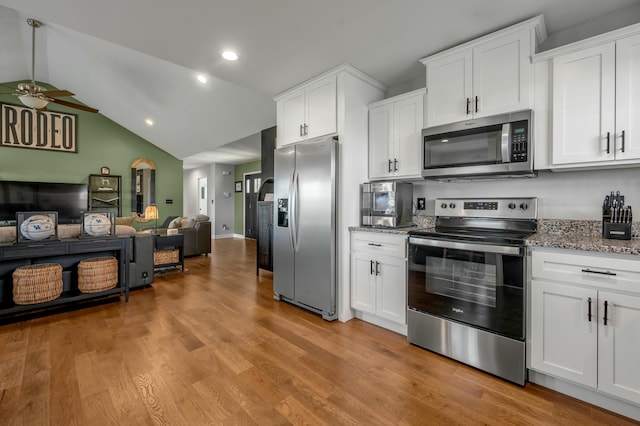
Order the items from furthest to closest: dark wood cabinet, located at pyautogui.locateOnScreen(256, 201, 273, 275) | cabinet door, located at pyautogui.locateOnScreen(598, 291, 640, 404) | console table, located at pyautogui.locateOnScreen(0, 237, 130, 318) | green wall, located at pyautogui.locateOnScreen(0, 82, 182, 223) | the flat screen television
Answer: green wall, located at pyautogui.locateOnScreen(0, 82, 182, 223) < the flat screen television < dark wood cabinet, located at pyautogui.locateOnScreen(256, 201, 273, 275) < console table, located at pyautogui.locateOnScreen(0, 237, 130, 318) < cabinet door, located at pyautogui.locateOnScreen(598, 291, 640, 404)

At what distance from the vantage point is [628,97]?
1.80 m

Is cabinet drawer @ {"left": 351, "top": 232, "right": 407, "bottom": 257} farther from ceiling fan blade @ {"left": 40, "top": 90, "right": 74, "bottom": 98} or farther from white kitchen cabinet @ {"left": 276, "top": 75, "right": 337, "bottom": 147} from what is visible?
ceiling fan blade @ {"left": 40, "top": 90, "right": 74, "bottom": 98}

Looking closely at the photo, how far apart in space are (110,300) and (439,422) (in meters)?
3.82

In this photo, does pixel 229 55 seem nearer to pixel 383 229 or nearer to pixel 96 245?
pixel 383 229

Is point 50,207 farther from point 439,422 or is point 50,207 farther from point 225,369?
point 439,422

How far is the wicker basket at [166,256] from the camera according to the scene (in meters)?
4.93

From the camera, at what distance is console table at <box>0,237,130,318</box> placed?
9.49 ft

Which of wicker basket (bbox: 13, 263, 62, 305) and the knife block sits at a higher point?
the knife block

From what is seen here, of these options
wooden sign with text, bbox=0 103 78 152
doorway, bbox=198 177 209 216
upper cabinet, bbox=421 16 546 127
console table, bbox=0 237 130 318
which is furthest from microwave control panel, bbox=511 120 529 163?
doorway, bbox=198 177 209 216

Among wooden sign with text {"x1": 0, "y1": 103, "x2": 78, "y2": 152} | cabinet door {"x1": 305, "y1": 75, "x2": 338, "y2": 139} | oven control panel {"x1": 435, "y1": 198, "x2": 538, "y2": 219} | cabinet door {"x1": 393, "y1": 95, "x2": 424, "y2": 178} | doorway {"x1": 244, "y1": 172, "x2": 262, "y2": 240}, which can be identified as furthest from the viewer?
doorway {"x1": 244, "y1": 172, "x2": 262, "y2": 240}

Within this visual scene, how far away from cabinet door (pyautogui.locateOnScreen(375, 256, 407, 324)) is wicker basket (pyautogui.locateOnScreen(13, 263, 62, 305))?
3394 millimetres

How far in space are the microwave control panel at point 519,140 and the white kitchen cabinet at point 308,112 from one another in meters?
1.56

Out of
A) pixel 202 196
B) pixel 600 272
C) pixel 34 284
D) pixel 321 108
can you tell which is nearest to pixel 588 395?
pixel 600 272

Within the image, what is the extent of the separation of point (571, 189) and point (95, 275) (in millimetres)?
4767
